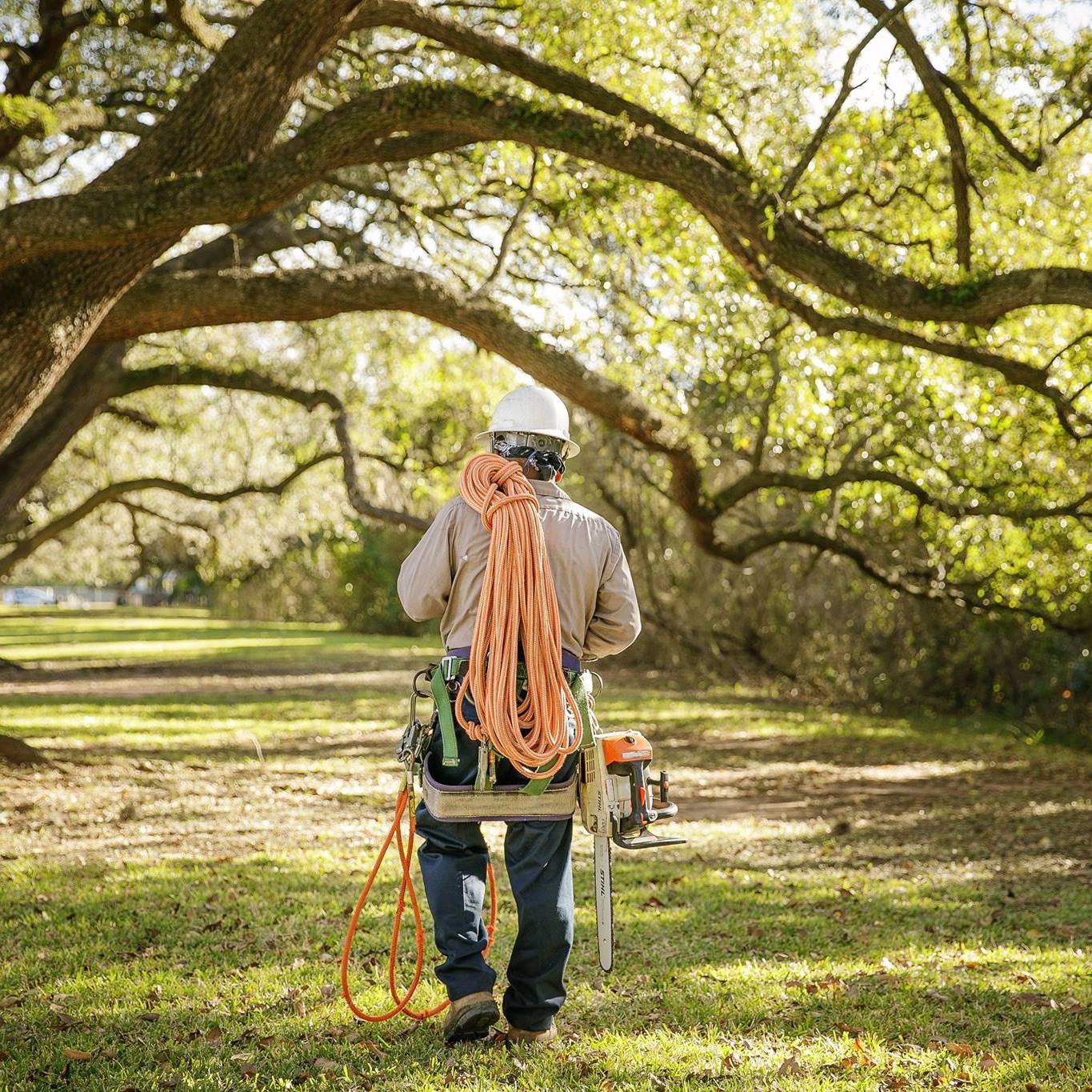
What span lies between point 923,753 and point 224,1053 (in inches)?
422

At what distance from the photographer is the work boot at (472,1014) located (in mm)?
3752

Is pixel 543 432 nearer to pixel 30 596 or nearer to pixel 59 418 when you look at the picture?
pixel 59 418

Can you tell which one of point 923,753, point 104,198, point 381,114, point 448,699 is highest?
point 381,114

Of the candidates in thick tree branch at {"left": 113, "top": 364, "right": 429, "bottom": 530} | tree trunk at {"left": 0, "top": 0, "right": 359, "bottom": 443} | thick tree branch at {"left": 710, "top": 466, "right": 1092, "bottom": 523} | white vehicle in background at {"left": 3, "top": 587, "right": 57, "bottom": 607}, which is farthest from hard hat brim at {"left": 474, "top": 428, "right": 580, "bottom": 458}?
white vehicle in background at {"left": 3, "top": 587, "right": 57, "bottom": 607}

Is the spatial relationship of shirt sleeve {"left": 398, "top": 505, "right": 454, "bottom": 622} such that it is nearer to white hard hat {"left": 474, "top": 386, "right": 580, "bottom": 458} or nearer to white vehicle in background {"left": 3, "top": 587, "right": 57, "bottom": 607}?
white hard hat {"left": 474, "top": 386, "right": 580, "bottom": 458}

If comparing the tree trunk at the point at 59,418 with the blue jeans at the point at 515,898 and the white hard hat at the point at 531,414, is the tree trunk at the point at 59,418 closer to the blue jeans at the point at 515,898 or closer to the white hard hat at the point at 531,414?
the white hard hat at the point at 531,414

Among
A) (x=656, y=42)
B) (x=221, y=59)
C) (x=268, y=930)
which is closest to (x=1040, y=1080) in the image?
(x=268, y=930)

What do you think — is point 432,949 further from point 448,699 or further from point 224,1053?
point 448,699

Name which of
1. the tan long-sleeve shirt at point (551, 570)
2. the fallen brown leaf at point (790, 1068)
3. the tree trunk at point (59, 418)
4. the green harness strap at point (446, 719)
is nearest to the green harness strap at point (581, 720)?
the tan long-sleeve shirt at point (551, 570)

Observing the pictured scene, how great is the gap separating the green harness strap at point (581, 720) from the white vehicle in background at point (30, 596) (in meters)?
75.4

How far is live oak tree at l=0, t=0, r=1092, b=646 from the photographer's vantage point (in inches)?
254

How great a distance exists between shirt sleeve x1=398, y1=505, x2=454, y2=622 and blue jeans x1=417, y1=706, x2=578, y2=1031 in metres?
0.45

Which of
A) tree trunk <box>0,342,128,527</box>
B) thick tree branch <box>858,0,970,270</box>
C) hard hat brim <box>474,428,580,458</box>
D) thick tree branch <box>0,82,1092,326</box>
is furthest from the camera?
tree trunk <box>0,342,128,527</box>

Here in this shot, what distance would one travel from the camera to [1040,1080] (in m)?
3.75
